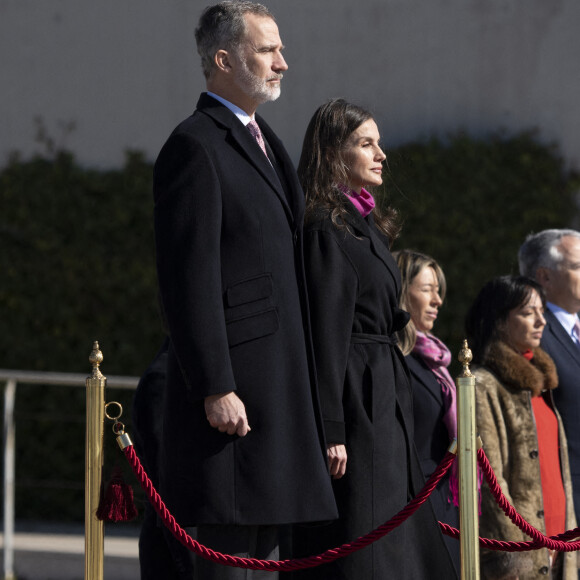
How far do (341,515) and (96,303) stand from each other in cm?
538

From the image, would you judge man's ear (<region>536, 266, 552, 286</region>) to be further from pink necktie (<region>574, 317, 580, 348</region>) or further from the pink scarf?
the pink scarf

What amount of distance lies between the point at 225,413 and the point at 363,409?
0.65 m

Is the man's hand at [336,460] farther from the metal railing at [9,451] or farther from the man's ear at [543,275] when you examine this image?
the metal railing at [9,451]

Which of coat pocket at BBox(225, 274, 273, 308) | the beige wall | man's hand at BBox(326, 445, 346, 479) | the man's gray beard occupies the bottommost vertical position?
man's hand at BBox(326, 445, 346, 479)

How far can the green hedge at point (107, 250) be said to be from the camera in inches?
323

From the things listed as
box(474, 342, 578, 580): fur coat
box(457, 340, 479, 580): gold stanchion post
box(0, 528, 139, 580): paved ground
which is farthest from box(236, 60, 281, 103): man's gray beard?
box(0, 528, 139, 580): paved ground

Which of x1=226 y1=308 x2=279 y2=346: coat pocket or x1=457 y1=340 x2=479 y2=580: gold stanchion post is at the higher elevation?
x1=226 y1=308 x2=279 y2=346: coat pocket

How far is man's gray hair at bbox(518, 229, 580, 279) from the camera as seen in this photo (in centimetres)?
556

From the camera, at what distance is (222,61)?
358 cm

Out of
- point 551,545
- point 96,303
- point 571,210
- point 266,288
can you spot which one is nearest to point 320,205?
point 266,288

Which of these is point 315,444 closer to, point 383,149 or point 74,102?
point 383,149

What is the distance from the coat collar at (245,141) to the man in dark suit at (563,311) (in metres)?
2.01

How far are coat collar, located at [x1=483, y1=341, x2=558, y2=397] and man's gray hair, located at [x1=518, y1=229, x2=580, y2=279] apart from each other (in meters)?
0.71

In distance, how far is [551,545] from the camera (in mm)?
4047
